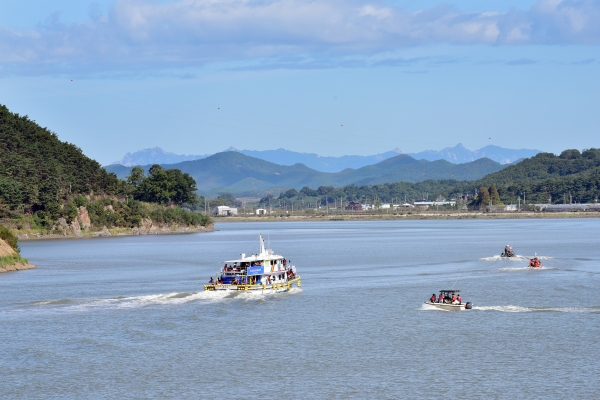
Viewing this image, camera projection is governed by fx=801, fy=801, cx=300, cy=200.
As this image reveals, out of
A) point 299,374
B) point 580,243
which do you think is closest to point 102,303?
point 299,374

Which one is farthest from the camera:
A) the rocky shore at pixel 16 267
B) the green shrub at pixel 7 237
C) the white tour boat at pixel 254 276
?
the green shrub at pixel 7 237

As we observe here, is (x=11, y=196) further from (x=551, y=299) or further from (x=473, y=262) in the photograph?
(x=551, y=299)

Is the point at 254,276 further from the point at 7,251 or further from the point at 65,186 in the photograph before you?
the point at 65,186

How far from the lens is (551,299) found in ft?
179

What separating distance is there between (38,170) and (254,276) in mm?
95204

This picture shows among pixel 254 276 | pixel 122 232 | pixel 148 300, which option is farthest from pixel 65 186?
pixel 148 300

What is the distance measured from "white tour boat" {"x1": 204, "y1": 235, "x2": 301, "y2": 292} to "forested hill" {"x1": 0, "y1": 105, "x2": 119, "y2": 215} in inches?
3138

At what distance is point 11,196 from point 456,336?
103382 mm

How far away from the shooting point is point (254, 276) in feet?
198

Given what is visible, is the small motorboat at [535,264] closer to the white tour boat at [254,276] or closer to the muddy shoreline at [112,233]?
the white tour boat at [254,276]

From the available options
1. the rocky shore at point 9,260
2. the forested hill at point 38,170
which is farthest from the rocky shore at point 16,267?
the forested hill at point 38,170

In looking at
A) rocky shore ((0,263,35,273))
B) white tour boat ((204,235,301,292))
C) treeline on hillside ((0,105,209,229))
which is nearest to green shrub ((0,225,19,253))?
rocky shore ((0,263,35,273))

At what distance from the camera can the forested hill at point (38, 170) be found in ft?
442

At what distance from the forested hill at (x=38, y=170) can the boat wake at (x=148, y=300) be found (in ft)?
263
